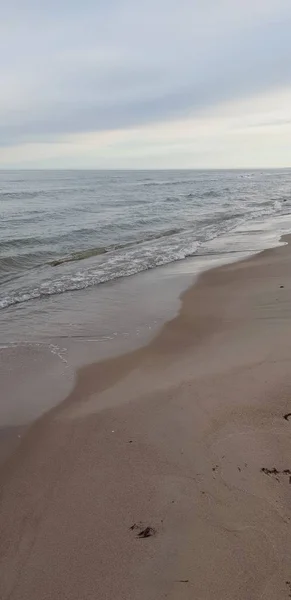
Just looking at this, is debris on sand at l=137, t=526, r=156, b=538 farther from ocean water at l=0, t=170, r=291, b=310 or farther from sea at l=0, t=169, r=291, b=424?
ocean water at l=0, t=170, r=291, b=310

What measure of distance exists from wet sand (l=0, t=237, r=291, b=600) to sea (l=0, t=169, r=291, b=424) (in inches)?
26.6

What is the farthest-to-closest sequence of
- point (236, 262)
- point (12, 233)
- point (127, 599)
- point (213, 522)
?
point (12, 233)
point (236, 262)
point (213, 522)
point (127, 599)

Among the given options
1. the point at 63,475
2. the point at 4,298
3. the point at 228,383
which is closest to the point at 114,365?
the point at 228,383

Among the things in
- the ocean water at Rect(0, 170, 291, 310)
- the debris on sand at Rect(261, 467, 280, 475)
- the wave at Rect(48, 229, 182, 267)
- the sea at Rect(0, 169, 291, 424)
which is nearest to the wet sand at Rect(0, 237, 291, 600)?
the debris on sand at Rect(261, 467, 280, 475)

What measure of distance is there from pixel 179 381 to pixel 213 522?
192cm

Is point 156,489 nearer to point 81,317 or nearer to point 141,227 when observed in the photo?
point 81,317

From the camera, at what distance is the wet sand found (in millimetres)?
2240

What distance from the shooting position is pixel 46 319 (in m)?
6.74

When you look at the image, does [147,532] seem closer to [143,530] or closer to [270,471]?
[143,530]

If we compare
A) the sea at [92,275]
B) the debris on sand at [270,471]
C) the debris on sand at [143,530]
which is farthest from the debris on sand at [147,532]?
the sea at [92,275]

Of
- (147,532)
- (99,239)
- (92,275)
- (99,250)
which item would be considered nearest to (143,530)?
(147,532)

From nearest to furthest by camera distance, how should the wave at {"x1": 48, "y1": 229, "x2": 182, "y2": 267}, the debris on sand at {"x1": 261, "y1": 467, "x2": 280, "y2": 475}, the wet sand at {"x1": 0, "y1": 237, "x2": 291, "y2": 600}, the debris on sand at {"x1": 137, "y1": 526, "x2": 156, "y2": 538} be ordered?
1. the wet sand at {"x1": 0, "y1": 237, "x2": 291, "y2": 600}
2. the debris on sand at {"x1": 137, "y1": 526, "x2": 156, "y2": 538}
3. the debris on sand at {"x1": 261, "y1": 467, "x2": 280, "y2": 475}
4. the wave at {"x1": 48, "y1": 229, "x2": 182, "y2": 267}

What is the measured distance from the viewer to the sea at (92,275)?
5.21m

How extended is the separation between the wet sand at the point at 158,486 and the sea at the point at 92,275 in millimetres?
676
